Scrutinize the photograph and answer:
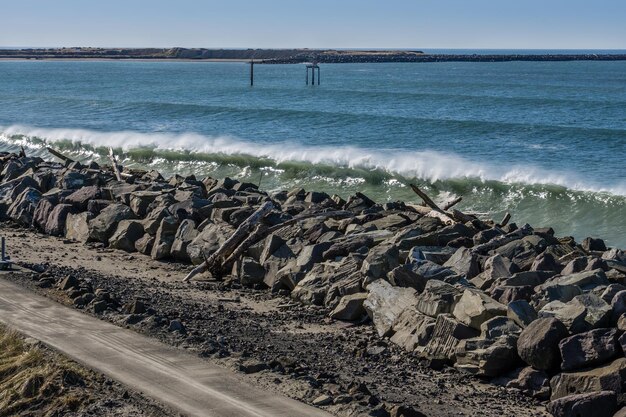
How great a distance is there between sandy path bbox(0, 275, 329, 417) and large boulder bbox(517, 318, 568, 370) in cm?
248

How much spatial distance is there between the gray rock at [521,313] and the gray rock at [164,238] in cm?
723

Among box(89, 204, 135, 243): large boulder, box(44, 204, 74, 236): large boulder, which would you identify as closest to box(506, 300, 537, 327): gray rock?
box(89, 204, 135, 243): large boulder

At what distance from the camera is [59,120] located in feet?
160

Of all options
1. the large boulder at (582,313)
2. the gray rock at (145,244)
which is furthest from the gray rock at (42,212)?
the large boulder at (582,313)

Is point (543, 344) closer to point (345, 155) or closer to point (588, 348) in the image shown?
point (588, 348)

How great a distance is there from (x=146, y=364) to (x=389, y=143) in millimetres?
27665

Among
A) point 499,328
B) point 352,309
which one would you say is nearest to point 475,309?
point 499,328

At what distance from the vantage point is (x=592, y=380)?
31.2 ft

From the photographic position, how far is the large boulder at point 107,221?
17656 mm

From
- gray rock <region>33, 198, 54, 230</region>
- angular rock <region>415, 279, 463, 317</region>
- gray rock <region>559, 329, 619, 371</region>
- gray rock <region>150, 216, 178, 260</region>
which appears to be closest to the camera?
gray rock <region>559, 329, 619, 371</region>

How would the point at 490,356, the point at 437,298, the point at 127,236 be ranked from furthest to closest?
the point at 127,236 < the point at 437,298 < the point at 490,356

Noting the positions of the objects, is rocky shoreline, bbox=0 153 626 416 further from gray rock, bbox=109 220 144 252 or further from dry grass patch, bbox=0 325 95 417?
dry grass patch, bbox=0 325 95 417

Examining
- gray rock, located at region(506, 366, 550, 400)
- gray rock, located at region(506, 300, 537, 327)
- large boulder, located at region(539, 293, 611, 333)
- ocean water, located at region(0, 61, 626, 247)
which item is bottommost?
ocean water, located at region(0, 61, 626, 247)

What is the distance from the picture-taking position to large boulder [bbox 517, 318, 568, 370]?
9.96 m
